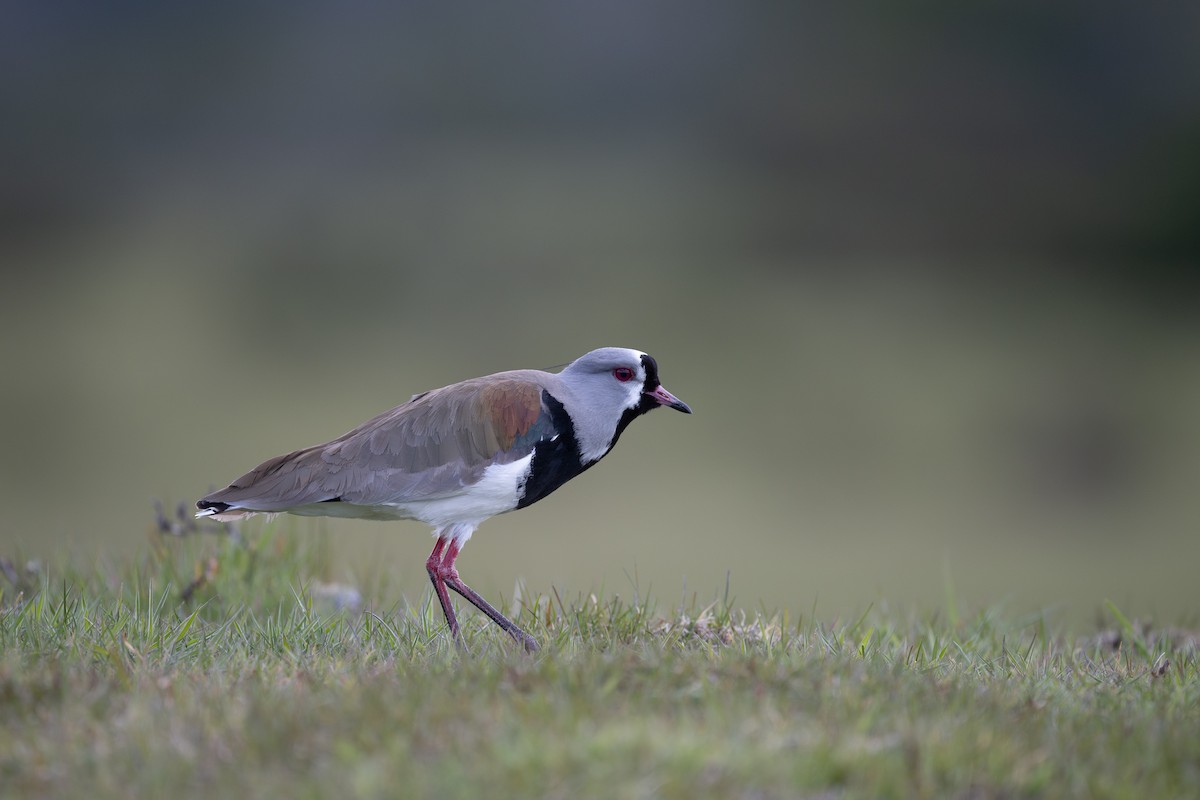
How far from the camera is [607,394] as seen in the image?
5.08 meters

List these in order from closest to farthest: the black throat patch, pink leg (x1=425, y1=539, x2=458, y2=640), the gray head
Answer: pink leg (x1=425, y1=539, x2=458, y2=640)
the black throat patch
the gray head

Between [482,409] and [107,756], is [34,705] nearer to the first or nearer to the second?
[107,756]

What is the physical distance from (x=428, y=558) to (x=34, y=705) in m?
1.92

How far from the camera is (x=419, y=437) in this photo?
16.1 ft

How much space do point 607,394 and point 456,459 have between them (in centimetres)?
73

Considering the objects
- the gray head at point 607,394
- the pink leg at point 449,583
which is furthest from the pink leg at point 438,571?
the gray head at point 607,394

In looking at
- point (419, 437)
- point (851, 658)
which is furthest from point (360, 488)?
point (851, 658)

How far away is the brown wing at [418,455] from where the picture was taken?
4.84 metres

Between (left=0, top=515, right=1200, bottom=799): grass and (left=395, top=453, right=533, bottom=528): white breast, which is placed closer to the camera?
(left=0, top=515, right=1200, bottom=799): grass

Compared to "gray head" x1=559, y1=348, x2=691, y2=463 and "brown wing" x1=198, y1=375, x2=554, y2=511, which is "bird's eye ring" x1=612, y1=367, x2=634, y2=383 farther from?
"brown wing" x1=198, y1=375, x2=554, y2=511

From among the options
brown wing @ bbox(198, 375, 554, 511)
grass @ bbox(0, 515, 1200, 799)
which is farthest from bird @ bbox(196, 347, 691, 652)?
grass @ bbox(0, 515, 1200, 799)

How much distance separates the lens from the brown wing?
4836 millimetres

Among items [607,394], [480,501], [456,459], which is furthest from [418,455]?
[607,394]

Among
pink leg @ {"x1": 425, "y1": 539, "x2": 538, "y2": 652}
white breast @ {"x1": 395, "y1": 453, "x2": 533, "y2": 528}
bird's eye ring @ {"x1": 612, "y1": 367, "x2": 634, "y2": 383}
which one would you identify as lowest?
pink leg @ {"x1": 425, "y1": 539, "x2": 538, "y2": 652}
